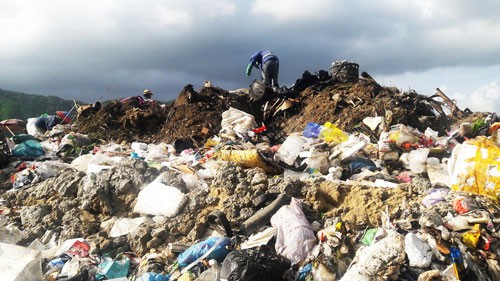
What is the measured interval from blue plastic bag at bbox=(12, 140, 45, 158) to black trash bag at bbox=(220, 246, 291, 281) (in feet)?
16.2

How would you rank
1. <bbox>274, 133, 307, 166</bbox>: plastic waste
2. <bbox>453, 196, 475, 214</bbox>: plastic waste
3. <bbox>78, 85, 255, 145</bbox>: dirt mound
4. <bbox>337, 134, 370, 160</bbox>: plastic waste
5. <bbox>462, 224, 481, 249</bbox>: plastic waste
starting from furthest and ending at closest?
<bbox>78, 85, 255, 145</bbox>: dirt mound → <bbox>274, 133, 307, 166</bbox>: plastic waste → <bbox>337, 134, 370, 160</bbox>: plastic waste → <bbox>453, 196, 475, 214</bbox>: plastic waste → <bbox>462, 224, 481, 249</bbox>: plastic waste

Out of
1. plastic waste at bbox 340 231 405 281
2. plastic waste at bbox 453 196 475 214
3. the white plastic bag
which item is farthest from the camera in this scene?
the white plastic bag

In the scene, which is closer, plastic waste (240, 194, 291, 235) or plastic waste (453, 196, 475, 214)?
plastic waste (453, 196, 475, 214)

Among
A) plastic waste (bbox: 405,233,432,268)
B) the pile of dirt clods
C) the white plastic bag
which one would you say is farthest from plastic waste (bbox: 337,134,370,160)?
plastic waste (bbox: 405,233,432,268)

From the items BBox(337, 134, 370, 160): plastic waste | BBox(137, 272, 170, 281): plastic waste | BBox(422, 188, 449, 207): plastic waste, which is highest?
BBox(337, 134, 370, 160): plastic waste

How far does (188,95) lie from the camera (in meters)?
9.27

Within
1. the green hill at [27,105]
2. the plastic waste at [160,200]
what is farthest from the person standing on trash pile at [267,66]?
the green hill at [27,105]

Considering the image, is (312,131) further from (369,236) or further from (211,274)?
(211,274)

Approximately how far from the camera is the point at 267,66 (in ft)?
30.5

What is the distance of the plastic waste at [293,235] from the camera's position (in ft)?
10.6

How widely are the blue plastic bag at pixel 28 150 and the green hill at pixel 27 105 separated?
16.4 metres

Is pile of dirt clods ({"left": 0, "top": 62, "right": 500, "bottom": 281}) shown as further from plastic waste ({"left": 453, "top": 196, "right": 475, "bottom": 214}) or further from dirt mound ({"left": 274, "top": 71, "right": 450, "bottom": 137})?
dirt mound ({"left": 274, "top": 71, "right": 450, "bottom": 137})

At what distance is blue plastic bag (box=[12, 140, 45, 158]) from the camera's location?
6.77m

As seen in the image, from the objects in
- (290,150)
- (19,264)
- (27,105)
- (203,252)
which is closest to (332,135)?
(290,150)
